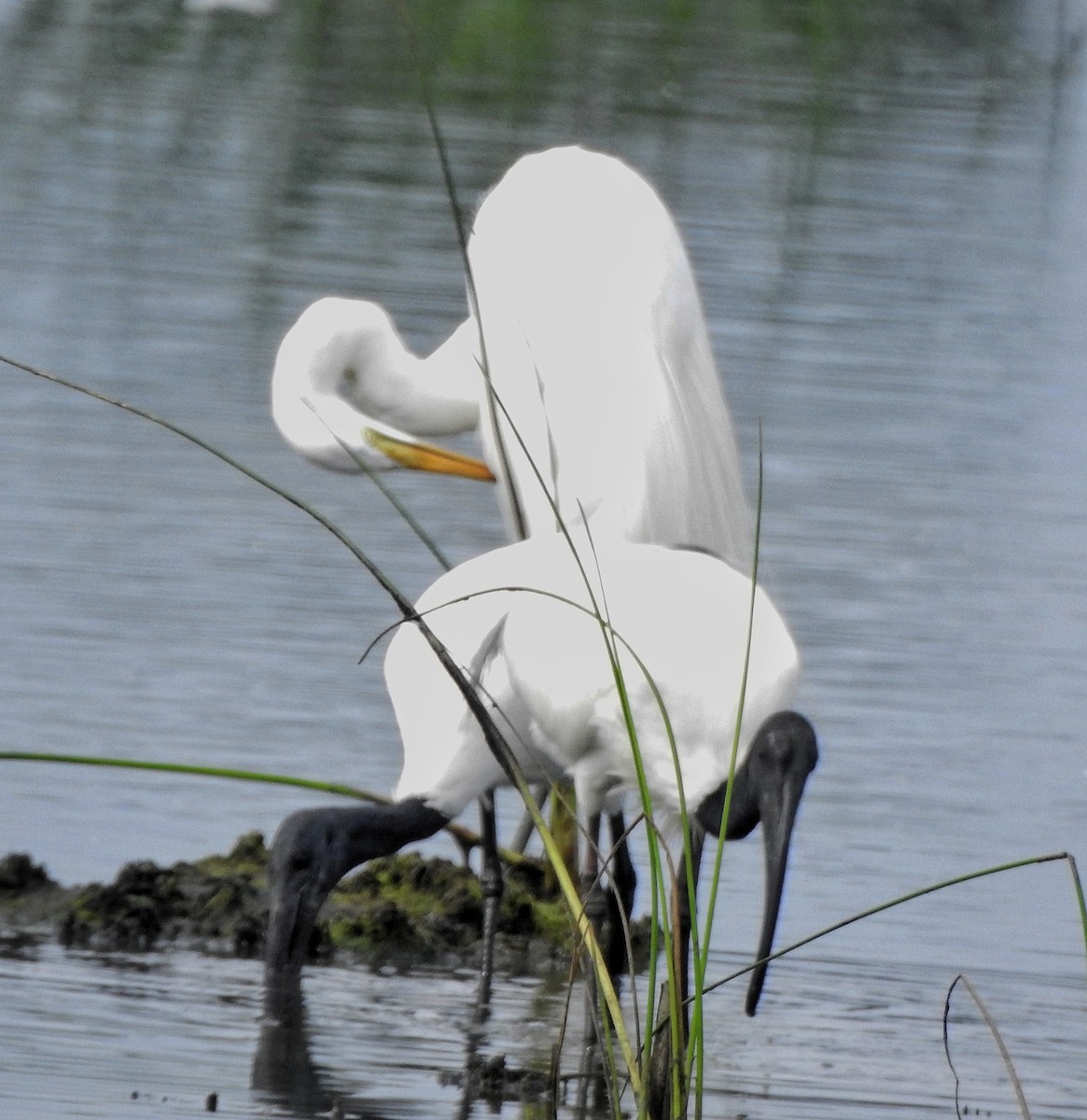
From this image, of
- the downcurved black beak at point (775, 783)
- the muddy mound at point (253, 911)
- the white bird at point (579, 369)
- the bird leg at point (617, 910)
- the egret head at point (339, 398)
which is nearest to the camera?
the downcurved black beak at point (775, 783)

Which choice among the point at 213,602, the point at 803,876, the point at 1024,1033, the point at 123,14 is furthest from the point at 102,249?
the point at 123,14

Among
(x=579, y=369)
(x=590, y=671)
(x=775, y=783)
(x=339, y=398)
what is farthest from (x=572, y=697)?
(x=339, y=398)

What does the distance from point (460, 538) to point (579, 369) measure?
98.6 inches

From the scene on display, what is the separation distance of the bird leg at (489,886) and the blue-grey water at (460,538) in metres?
0.07

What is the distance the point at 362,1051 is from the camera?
16.3 feet

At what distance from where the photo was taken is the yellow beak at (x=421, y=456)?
6.48 meters

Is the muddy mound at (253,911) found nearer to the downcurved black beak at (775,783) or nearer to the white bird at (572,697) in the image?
the white bird at (572,697)

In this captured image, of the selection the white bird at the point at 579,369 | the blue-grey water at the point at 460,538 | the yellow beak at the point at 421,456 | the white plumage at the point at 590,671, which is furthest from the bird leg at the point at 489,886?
the yellow beak at the point at 421,456

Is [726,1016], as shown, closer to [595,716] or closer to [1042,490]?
[595,716]

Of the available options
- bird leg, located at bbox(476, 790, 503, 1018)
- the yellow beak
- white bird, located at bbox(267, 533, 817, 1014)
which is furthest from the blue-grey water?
the yellow beak

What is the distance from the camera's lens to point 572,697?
537 cm

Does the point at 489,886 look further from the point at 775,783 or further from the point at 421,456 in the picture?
the point at 421,456

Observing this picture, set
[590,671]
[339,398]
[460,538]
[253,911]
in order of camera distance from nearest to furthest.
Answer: [590,671] → [253,911] → [339,398] → [460,538]

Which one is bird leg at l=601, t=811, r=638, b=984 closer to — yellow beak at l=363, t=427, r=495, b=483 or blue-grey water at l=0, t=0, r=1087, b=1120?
blue-grey water at l=0, t=0, r=1087, b=1120
